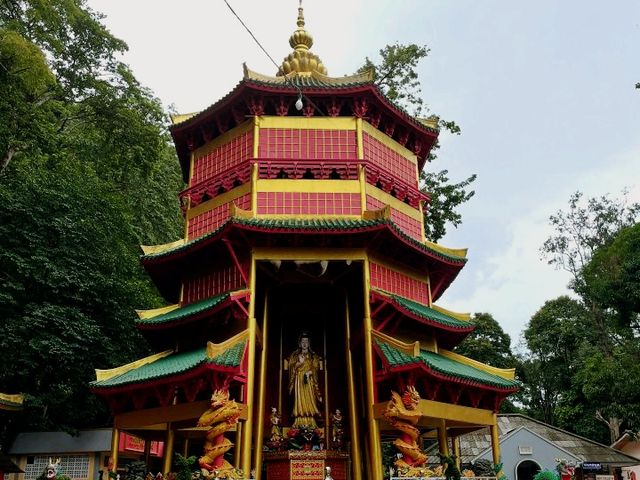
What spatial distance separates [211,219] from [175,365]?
4.90 metres

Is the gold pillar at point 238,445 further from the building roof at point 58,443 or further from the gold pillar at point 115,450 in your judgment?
the building roof at point 58,443

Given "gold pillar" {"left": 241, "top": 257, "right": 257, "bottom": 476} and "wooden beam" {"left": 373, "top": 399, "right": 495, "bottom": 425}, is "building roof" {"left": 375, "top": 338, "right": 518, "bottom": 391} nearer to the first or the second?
"wooden beam" {"left": 373, "top": 399, "right": 495, "bottom": 425}

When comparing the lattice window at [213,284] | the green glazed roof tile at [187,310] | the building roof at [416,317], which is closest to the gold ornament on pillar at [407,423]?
the building roof at [416,317]

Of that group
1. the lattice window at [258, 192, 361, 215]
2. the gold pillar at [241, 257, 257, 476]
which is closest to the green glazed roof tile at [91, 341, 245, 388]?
the gold pillar at [241, 257, 257, 476]

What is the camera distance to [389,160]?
1873cm

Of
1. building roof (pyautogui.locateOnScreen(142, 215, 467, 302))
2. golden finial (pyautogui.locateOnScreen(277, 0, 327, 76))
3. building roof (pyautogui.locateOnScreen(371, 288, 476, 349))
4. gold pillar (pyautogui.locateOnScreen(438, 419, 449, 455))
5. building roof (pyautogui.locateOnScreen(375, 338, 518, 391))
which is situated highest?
golden finial (pyautogui.locateOnScreen(277, 0, 327, 76))

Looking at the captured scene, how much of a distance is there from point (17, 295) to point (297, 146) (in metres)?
11.5

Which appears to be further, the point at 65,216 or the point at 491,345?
the point at 491,345

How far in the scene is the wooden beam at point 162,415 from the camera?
13.7 m

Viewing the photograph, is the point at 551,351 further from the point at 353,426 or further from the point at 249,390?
the point at 249,390

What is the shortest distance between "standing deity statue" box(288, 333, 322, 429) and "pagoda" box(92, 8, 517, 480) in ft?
0.14

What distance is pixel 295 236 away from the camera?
15.3 metres

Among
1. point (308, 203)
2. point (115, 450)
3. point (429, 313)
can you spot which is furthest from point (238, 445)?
point (308, 203)

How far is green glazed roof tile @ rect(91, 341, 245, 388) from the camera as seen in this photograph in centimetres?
1311
